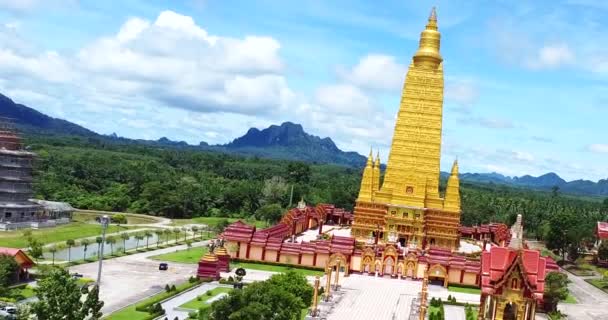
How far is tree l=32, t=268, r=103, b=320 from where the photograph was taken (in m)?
26.2

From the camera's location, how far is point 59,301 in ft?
86.5

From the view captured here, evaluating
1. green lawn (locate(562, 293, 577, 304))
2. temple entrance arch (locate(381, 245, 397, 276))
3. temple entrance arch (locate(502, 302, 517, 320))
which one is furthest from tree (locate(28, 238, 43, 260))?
green lawn (locate(562, 293, 577, 304))

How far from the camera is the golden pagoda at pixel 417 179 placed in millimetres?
64875

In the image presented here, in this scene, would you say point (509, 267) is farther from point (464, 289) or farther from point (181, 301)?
point (464, 289)

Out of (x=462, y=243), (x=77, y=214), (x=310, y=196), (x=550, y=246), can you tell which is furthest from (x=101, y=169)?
(x=550, y=246)

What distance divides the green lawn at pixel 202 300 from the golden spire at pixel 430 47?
35136mm

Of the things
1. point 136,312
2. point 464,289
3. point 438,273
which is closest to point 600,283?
point 464,289

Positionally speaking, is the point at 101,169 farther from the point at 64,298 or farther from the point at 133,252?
the point at 64,298

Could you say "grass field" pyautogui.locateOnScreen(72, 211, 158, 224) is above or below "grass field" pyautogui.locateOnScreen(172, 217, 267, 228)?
below

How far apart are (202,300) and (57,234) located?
98.8 feet

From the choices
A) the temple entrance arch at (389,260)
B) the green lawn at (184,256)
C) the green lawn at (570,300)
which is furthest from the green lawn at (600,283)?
the green lawn at (184,256)

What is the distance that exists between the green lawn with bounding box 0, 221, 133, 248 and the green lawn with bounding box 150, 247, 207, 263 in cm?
1145

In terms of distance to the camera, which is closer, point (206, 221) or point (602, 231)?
point (602, 231)

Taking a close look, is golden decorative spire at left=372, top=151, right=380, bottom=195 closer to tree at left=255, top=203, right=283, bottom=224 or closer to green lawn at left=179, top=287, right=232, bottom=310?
tree at left=255, top=203, right=283, bottom=224
